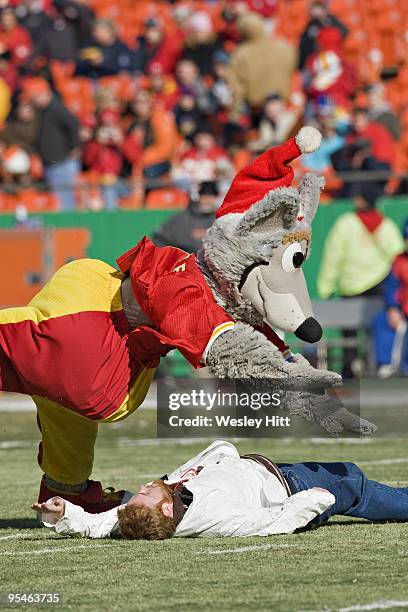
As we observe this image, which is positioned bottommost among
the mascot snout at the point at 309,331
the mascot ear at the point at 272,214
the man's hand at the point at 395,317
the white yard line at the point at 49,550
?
the man's hand at the point at 395,317

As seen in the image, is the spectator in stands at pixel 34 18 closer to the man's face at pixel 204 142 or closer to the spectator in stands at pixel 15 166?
the spectator in stands at pixel 15 166

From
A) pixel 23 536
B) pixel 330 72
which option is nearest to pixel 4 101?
pixel 330 72

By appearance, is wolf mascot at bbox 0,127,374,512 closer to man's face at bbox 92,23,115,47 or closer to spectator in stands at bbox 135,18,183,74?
spectator in stands at bbox 135,18,183,74

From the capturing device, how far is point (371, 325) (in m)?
13.9

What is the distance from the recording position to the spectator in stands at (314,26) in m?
16.8

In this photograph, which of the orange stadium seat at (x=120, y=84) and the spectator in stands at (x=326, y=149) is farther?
the orange stadium seat at (x=120, y=84)

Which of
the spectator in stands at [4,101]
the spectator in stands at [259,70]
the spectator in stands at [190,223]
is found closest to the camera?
the spectator in stands at [190,223]

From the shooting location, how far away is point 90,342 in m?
6.12

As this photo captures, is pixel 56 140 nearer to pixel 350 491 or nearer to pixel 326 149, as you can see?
pixel 326 149

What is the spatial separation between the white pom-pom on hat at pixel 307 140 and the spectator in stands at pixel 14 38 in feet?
44.6

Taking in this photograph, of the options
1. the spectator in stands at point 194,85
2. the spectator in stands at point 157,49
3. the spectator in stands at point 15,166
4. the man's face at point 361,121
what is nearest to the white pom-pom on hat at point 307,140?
the man's face at point 361,121

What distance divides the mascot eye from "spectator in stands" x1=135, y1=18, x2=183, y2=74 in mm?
12456

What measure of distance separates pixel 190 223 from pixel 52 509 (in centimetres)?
680

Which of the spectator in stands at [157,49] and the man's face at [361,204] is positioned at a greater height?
the spectator in stands at [157,49]
